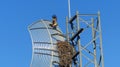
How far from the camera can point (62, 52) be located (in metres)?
54.4

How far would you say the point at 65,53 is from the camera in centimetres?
5444

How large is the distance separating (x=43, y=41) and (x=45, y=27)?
89cm

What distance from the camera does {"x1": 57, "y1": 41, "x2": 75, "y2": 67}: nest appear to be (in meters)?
54.1

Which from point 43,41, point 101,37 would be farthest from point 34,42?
point 101,37

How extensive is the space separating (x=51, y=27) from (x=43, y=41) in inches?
46.7

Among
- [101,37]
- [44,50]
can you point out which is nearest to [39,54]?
[44,50]

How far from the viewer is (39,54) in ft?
177

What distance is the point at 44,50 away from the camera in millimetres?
53969

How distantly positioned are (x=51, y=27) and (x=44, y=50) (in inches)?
62.5

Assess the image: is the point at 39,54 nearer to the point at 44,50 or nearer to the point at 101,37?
the point at 44,50

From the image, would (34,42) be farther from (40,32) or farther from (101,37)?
(101,37)

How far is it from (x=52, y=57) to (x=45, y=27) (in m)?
1.89

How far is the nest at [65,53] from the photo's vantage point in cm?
5409

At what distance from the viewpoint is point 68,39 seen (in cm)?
5488
